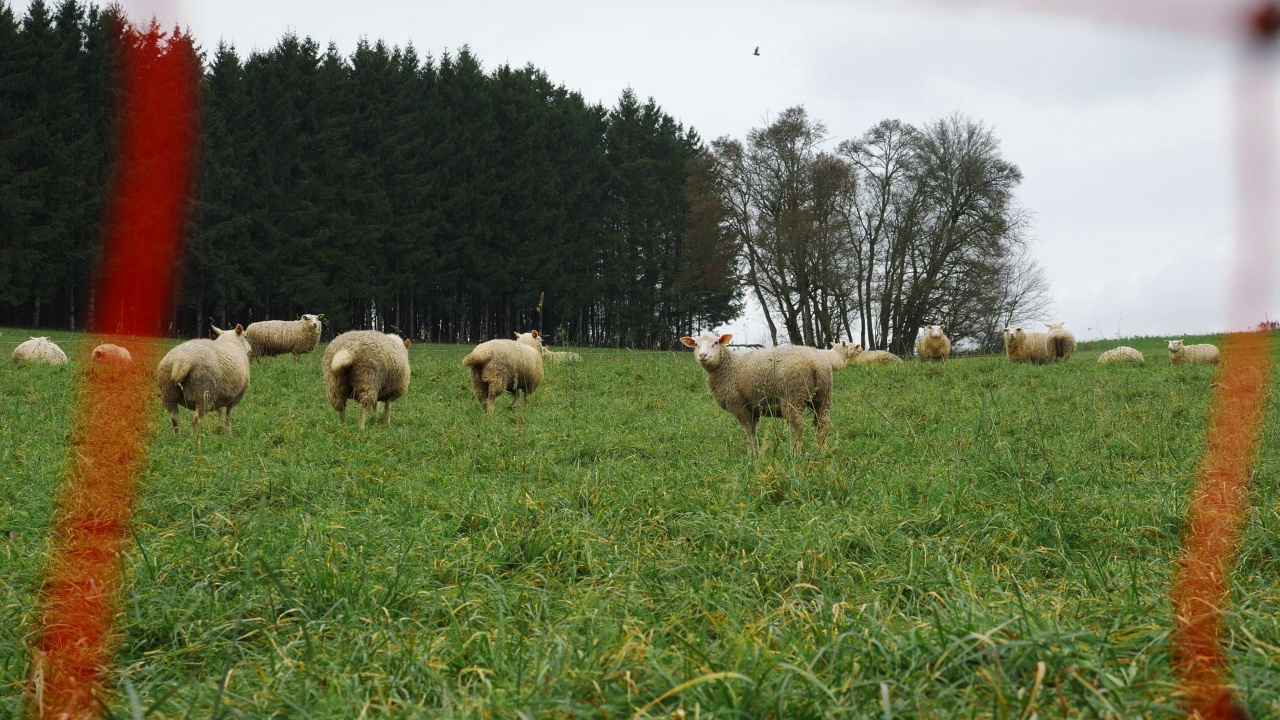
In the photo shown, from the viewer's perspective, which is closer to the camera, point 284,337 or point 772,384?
point 772,384

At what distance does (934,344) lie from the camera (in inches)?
871

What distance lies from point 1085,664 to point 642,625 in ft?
4.35

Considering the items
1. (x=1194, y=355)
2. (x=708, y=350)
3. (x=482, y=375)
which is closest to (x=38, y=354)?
(x=482, y=375)

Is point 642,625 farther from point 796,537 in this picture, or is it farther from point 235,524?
point 235,524

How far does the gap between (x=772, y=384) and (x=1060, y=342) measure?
1520 centimetres

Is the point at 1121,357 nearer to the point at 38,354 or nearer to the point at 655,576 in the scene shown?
the point at 655,576

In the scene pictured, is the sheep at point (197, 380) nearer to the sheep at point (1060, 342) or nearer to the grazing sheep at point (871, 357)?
the grazing sheep at point (871, 357)

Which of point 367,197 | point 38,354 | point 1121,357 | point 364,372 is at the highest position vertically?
point 367,197

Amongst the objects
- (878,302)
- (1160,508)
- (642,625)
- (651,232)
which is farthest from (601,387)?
(651,232)

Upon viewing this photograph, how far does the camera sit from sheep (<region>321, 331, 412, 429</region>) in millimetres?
10531

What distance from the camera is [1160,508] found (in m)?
4.57

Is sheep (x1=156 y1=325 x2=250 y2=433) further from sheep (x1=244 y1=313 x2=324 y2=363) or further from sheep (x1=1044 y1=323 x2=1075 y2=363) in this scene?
sheep (x1=1044 y1=323 x2=1075 y2=363)

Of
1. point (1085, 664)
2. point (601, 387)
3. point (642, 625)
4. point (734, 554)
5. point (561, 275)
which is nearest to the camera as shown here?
point (1085, 664)

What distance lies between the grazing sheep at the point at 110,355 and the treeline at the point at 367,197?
18.2 metres
